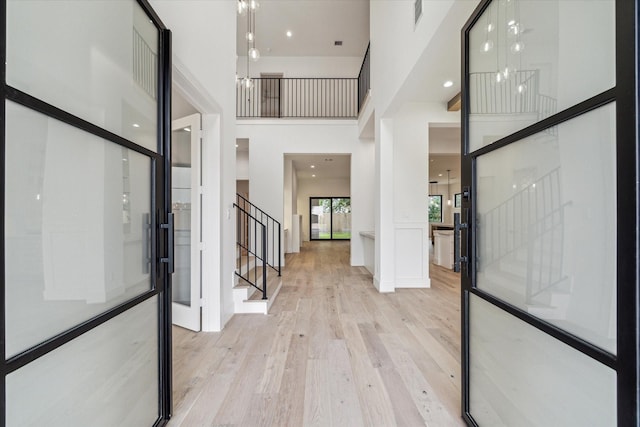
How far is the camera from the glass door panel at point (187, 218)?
2883 millimetres

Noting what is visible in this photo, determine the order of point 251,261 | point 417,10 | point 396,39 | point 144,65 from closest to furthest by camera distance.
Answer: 1. point 144,65
2. point 417,10
3. point 396,39
4. point 251,261

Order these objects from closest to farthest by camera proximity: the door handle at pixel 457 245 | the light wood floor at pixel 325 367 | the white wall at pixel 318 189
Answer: the door handle at pixel 457 245
the light wood floor at pixel 325 367
the white wall at pixel 318 189

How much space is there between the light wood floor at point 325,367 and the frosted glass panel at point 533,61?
5.26 ft

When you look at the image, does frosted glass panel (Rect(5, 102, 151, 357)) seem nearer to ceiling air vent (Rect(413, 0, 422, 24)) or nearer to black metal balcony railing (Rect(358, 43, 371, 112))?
ceiling air vent (Rect(413, 0, 422, 24))

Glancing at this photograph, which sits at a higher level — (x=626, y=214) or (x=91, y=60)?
(x=91, y=60)

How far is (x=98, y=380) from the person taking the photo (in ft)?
3.71

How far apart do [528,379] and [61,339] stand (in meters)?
1.69

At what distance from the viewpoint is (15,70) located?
793 mm

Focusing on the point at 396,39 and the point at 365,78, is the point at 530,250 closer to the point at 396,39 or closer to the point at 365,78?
the point at 396,39

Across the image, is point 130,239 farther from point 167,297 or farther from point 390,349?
point 390,349

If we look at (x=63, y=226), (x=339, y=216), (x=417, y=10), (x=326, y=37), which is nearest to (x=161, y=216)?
(x=63, y=226)

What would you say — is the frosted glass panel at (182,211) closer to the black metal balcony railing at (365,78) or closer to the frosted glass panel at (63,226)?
the frosted glass panel at (63,226)

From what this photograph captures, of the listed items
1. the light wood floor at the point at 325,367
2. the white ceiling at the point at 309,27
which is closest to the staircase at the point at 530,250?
the light wood floor at the point at 325,367

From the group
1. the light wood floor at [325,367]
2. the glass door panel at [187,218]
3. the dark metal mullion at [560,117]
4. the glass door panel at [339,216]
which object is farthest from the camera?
the glass door panel at [339,216]
